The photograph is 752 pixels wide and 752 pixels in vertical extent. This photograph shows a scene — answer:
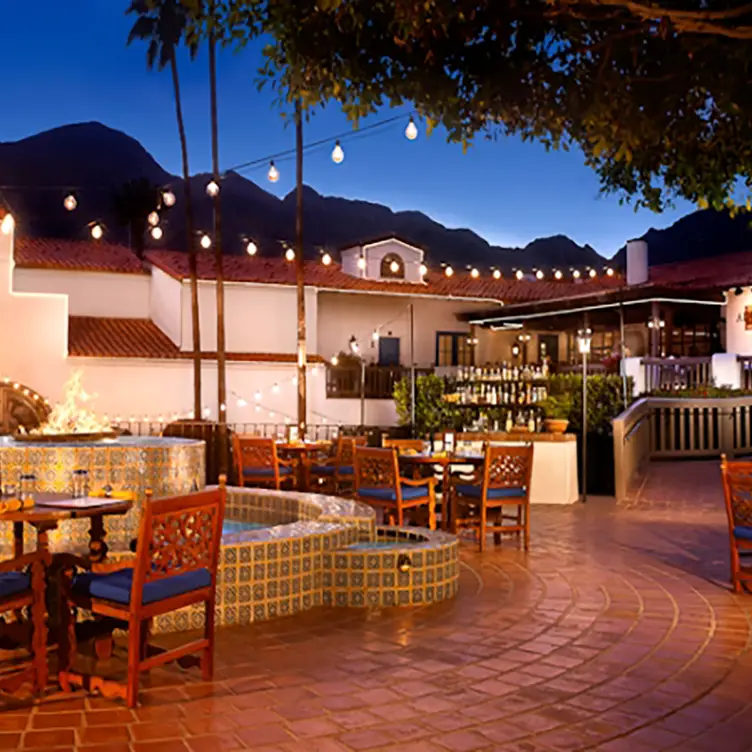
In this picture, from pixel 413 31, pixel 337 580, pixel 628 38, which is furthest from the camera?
pixel 337 580

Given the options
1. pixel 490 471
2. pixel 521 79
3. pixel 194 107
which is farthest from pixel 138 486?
pixel 194 107

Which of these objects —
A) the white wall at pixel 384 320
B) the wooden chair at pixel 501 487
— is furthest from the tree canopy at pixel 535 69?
the white wall at pixel 384 320

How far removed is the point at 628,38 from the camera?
5645 millimetres

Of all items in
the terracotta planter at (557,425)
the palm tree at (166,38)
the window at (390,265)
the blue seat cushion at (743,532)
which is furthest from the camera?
the window at (390,265)

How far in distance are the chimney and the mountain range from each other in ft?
110

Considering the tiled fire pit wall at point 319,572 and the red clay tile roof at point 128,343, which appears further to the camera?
the red clay tile roof at point 128,343

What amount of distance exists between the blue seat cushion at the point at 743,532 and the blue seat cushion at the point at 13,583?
208 inches

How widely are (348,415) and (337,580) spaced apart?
1686cm

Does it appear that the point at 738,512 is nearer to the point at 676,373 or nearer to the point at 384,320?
the point at 676,373

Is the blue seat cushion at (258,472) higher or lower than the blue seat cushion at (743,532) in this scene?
higher

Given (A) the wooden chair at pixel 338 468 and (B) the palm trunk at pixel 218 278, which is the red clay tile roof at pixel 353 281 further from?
(A) the wooden chair at pixel 338 468

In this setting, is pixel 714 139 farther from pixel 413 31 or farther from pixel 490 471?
pixel 490 471

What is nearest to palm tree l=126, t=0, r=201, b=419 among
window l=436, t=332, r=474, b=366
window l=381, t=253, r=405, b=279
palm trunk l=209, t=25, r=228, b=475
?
palm trunk l=209, t=25, r=228, b=475

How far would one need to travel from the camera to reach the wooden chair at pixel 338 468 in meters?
13.1
